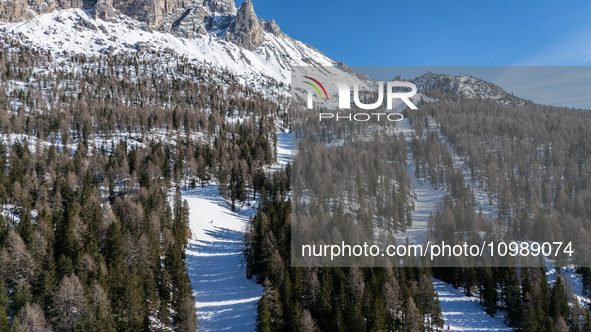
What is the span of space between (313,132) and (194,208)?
98615mm

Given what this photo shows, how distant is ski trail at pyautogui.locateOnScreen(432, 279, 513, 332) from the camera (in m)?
49.2

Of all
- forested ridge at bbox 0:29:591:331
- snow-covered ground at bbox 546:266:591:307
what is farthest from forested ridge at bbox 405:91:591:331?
snow-covered ground at bbox 546:266:591:307

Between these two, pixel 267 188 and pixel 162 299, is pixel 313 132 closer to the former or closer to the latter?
pixel 267 188

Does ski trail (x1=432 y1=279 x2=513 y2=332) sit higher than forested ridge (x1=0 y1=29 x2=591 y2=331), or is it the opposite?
forested ridge (x1=0 y1=29 x2=591 y2=331)

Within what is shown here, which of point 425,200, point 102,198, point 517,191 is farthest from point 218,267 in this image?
point 517,191

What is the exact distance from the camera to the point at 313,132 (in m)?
171

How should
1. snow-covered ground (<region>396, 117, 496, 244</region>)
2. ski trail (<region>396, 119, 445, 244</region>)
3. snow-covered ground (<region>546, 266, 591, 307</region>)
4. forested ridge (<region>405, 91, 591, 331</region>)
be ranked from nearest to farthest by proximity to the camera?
forested ridge (<region>405, 91, 591, 331</region>) < snow-covered ground (<region>546, 266, 591, 307</region>) < ski trail (<region>396, 119, 445, 244</region>) < snow-covered ground (<region>396, 117, 496, 244</region>)

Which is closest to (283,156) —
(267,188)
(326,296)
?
(267,188)

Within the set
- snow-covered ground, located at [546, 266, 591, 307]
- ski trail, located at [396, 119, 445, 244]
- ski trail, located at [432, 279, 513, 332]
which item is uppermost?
ski trail, located at [396, 119, 445, 244]

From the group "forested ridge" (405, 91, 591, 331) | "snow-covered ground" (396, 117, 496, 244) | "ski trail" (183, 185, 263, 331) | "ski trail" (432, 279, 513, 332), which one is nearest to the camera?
"ski trail" (183, 185, 263, 331)

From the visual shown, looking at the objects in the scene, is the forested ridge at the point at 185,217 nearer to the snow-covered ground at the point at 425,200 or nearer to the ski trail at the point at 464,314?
the ski trail at the point at 464,314

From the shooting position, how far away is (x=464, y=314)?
52812mm

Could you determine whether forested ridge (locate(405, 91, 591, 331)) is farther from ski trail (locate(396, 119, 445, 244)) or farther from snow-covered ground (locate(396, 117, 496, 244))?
ski trail (locate(396, 119, 445, 244))

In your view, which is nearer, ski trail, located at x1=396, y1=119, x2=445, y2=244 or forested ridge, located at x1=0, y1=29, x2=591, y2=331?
forested ridge, located at x1=0, y1=29, x2=591, y2=331
